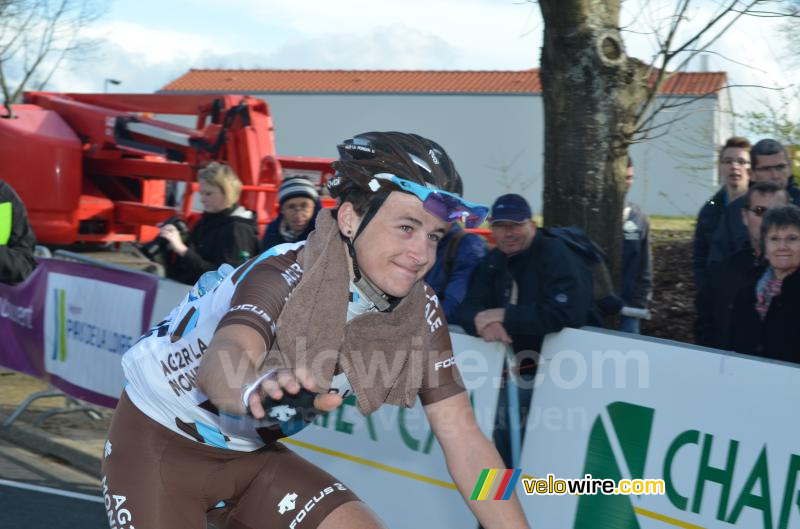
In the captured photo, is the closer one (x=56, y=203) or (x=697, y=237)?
(x=697, y=237)

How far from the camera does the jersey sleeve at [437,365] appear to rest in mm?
3014

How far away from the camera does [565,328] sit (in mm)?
5156

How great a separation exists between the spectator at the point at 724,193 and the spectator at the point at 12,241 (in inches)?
215

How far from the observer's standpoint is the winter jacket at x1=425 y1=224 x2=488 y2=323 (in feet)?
21.2

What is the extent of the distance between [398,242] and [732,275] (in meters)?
3.37

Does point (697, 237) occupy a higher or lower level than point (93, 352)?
higher

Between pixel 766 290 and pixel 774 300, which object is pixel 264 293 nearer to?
pixel 774 300

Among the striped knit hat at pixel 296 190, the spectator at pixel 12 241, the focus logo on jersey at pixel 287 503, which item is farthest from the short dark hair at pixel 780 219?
the spectator at pixel 12 241

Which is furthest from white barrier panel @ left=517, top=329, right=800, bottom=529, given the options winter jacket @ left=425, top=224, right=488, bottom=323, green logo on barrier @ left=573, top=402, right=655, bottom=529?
winter jacket @ left=425, top=224, right=488, bottom=323

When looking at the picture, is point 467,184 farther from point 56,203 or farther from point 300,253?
point 300,253

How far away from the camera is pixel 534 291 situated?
18.2 feet

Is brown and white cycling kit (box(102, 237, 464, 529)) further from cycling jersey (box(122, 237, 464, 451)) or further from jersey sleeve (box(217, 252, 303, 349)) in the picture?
jersey sleeve (box(217, 252, 303, 349))

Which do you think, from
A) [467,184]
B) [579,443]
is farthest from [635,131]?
[467,184]

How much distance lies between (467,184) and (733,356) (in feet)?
145
